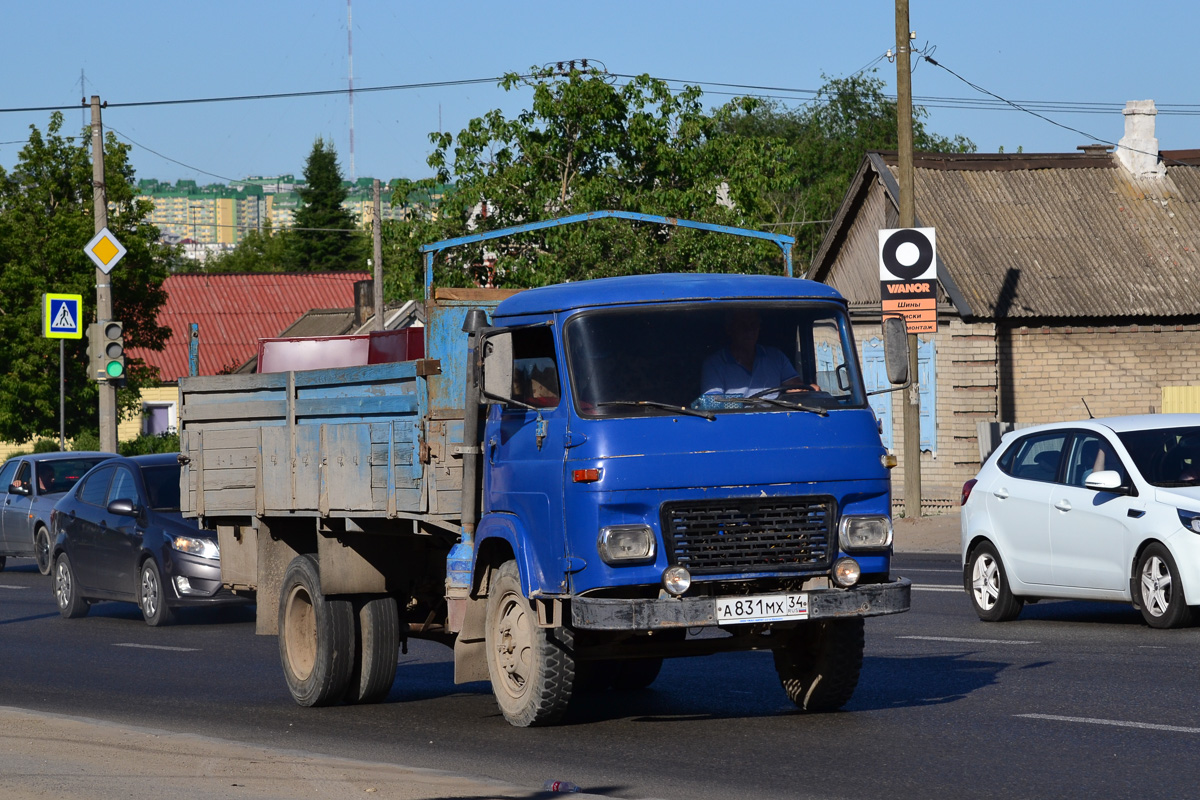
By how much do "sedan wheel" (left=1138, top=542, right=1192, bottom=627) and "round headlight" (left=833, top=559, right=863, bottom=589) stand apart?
205 inches

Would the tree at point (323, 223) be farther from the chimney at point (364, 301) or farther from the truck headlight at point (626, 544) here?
the truck headlight at point (626, 544)

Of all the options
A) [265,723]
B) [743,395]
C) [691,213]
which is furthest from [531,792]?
[691,213]

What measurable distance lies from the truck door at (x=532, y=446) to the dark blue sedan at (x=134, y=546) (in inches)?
304

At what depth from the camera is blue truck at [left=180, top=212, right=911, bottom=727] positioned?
8.69 m

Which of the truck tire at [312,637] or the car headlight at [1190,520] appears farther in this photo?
the car headlight at [1190,520]

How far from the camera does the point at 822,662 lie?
9.66 metres

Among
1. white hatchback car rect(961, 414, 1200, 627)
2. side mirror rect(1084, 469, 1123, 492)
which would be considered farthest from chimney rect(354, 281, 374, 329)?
side mirror rect(1084, 469, 1123, 492)

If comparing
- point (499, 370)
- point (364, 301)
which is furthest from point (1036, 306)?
point (364, 301)

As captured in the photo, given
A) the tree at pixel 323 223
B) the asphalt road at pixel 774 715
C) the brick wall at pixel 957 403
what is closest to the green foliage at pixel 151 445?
the brick wall at pixel 957 403

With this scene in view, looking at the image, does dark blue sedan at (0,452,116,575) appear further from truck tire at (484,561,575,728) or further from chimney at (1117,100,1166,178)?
chimney at (1117,100,1166,178)

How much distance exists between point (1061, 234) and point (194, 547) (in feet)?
65.9

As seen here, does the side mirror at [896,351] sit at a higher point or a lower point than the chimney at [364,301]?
lower

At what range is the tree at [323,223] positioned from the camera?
114m

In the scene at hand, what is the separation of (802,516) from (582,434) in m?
1.16
